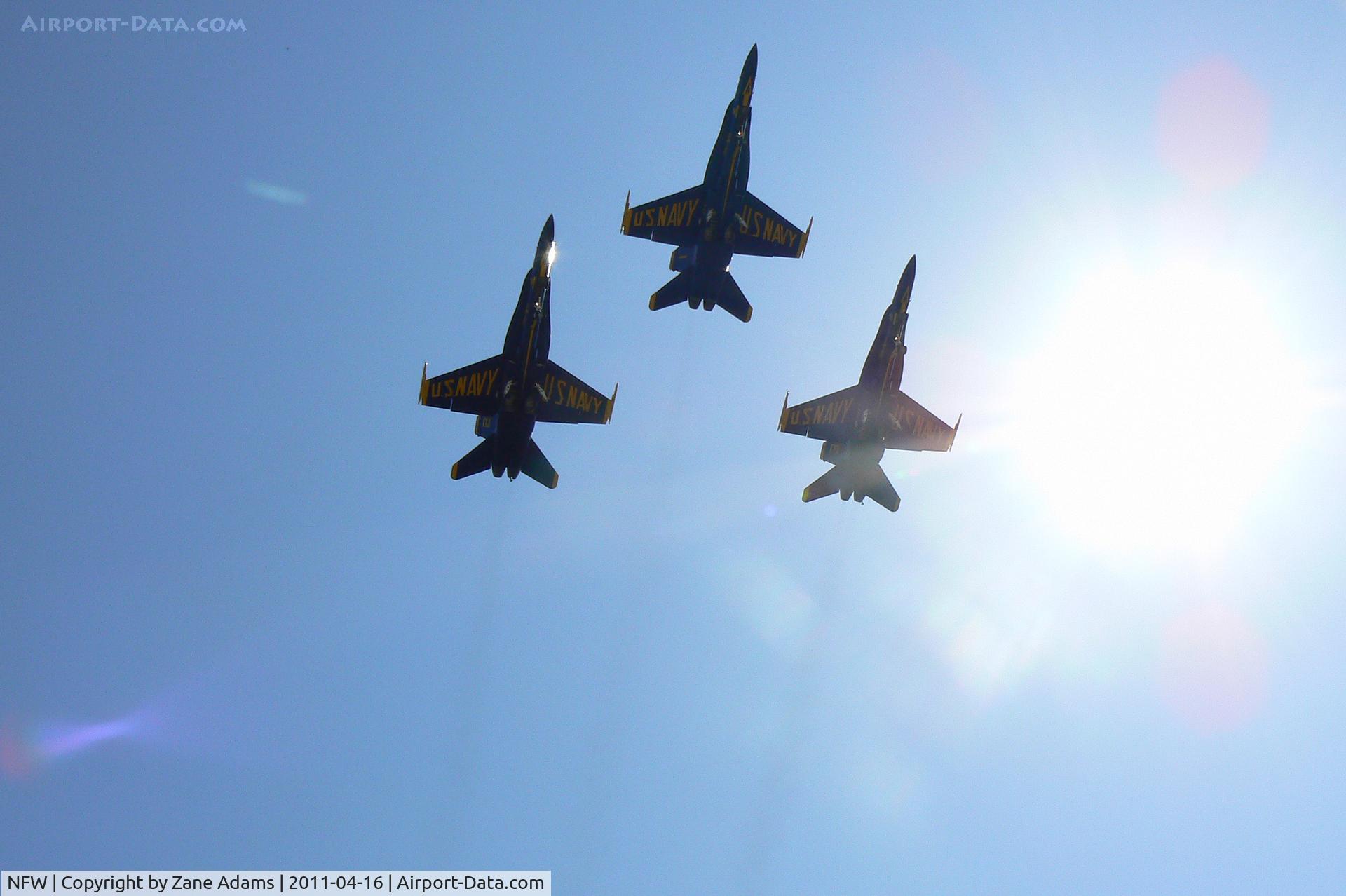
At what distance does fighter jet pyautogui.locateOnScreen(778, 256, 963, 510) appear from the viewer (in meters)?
72.8

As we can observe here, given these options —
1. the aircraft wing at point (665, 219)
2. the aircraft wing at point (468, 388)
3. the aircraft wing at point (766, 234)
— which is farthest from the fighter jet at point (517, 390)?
the aircraft wing at point (766, 234)

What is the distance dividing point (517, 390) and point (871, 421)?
1993cm

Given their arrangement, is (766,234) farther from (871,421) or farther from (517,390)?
(517,390)

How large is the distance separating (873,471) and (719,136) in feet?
69.9

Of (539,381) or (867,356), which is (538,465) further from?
(867,356)

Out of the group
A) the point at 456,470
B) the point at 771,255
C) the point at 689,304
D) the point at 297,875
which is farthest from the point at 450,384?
the point at 297,875

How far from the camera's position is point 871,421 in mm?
73000

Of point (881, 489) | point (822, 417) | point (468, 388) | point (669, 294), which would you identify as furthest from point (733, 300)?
point (468, 388)

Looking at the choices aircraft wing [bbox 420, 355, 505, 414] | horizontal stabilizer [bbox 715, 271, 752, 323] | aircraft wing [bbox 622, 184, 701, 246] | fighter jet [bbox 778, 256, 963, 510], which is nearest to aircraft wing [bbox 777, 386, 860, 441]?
fighter jet [bbox 778, 256, 963, 510]

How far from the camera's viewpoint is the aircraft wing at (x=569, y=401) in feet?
231

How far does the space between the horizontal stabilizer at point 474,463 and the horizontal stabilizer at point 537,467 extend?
1.88 m

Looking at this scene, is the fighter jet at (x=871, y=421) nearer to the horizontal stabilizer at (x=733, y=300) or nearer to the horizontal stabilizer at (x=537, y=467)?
the horizontal stabilizer at (x=733, y=300)

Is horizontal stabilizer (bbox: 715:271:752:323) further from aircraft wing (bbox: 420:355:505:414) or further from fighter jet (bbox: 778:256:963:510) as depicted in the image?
aircraft wing (bbox: 420:355:505:414)

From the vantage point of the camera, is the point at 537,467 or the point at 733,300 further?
the point at 733,300
